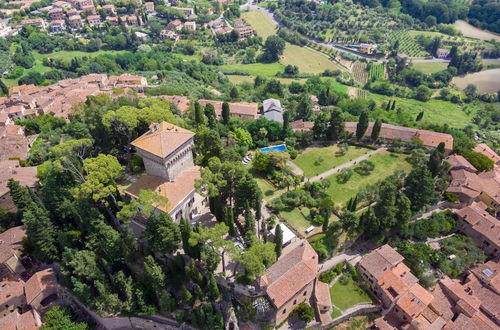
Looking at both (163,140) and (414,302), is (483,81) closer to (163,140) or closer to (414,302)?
(414,302)

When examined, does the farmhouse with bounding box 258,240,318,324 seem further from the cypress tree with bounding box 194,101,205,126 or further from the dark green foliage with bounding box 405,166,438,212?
the cypress tree with bounding box 194,101,205,126

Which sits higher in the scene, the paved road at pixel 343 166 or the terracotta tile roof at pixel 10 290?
the paved road at pixel 343 166

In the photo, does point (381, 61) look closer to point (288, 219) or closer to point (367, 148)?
point (367, 148)

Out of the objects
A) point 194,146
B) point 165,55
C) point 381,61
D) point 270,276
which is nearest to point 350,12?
point 381,61

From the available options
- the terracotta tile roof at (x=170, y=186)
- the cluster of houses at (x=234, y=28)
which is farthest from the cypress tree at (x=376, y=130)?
the cluster of houses at (x=234, y=28)

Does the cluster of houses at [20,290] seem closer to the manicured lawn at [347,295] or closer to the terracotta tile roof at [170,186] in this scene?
the terracotta tile roof at [170,186]

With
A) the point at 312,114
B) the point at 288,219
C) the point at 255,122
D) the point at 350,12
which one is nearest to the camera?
the point at 288,219

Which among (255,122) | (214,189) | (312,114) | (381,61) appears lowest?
(381,61)
